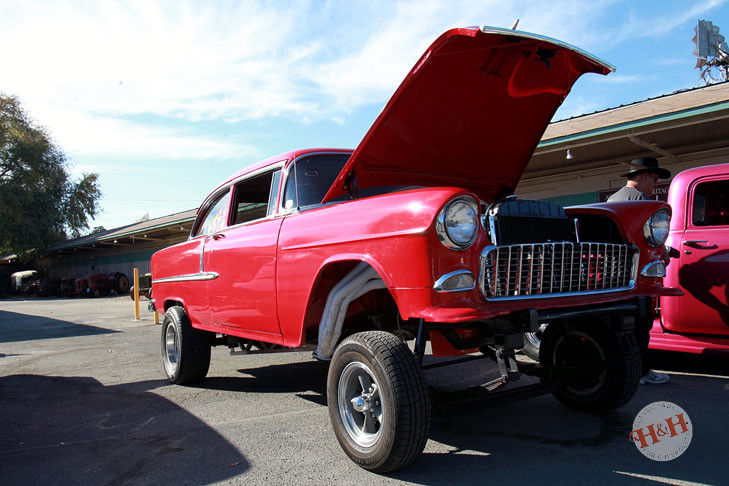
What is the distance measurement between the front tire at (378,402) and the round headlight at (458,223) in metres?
0.61

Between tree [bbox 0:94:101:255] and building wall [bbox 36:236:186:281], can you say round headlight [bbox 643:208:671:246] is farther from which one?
tree [bbox 0:94:101:255]

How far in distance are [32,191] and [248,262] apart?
1623 inches

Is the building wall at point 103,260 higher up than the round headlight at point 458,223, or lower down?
higher up

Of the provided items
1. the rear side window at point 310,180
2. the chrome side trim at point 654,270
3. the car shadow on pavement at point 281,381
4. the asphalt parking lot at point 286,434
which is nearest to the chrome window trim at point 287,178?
the rear side window at point 310,180

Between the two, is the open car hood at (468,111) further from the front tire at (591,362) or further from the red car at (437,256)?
the front tire at (591,362)

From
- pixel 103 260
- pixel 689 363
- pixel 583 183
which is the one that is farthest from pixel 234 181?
pixel 103 260

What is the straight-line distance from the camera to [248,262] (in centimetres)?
395

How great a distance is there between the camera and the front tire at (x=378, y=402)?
2.60 metres

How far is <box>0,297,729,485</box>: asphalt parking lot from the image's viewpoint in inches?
112

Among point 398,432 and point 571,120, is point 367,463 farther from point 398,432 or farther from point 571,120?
point 571,120

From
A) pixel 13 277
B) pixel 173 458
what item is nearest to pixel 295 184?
pixel 173 458

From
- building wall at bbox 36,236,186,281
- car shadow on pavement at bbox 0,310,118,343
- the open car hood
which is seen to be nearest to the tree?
building wall at bbox 36,236,186,281

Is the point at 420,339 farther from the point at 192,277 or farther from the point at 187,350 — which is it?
the point at 187,350

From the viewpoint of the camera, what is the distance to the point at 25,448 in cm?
350
